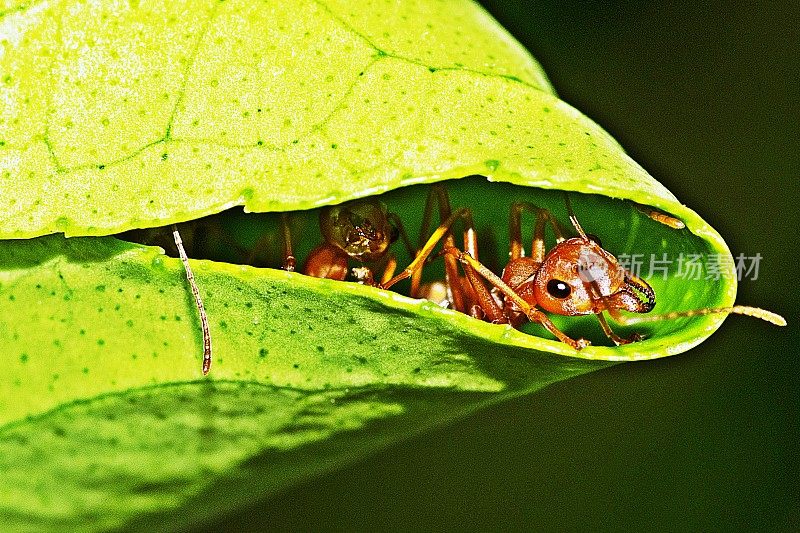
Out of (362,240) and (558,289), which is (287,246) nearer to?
(362,240)

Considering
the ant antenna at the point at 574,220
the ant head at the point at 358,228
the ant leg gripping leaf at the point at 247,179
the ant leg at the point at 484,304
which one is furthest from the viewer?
the ant leg at the point at 484,304

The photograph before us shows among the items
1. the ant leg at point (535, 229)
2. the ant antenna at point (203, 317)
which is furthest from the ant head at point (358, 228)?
the ant antenna at point (203, 317)

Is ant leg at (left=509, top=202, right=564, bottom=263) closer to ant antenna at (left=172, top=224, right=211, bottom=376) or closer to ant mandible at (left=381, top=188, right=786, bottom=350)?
ant mandible at (left=381, top=188, right=786, bottom=350)

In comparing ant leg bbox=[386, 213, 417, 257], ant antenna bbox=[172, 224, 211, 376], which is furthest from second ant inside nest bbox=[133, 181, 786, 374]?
ant antenna bbox=[172, 224, 211, 376]

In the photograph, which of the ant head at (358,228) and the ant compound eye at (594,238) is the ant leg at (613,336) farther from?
the ant head at (358,228)

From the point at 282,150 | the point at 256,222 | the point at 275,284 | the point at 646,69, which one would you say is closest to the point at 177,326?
the point at 275,284

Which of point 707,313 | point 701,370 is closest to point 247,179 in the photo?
point 707,313

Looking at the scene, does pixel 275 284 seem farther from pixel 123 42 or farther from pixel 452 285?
A: pixel 452 285
